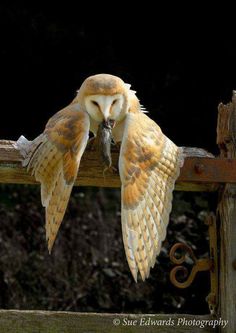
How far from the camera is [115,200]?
211 inches

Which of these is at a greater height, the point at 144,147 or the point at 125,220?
the point at 144,147

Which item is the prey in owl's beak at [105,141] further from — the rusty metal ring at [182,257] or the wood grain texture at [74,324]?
the wood grain texture at [74,324]

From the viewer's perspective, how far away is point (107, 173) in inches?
102

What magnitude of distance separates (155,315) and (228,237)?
0.33 metres

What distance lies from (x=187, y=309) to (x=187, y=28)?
1538mm

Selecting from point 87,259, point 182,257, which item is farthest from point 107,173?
point 87,259

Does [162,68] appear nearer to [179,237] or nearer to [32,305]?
[179,237]

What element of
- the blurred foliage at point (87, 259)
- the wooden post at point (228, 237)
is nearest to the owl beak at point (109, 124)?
the wooden post at point (228, 237)

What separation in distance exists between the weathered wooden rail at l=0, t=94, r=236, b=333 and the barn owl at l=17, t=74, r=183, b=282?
0.21 feet

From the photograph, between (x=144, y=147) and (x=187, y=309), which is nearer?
(x=144, y=147)

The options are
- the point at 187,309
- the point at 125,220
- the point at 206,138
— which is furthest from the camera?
the point at 206,138

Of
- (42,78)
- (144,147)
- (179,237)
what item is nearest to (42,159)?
(144,147)

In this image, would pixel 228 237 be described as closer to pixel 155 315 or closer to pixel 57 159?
pixel 155 315

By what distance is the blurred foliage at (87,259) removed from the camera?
444 cm
